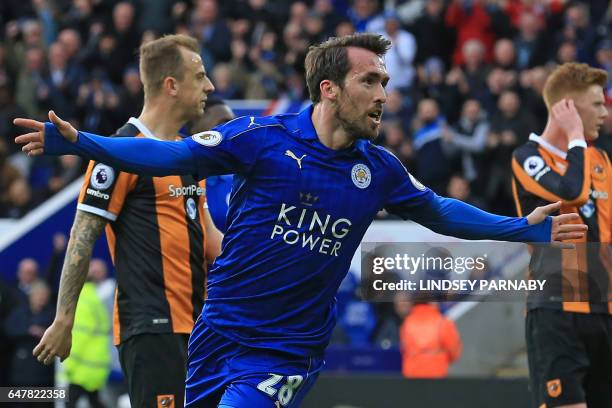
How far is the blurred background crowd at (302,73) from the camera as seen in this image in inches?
574

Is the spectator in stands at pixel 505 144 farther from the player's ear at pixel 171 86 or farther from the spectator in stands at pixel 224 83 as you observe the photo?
the player's ear at pixel 171 86

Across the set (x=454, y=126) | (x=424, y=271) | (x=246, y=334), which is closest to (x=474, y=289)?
(x=424, y=271)

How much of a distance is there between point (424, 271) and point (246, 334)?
127cm

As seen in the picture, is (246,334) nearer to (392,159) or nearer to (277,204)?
Result: (277,204)

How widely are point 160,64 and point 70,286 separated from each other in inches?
59.4

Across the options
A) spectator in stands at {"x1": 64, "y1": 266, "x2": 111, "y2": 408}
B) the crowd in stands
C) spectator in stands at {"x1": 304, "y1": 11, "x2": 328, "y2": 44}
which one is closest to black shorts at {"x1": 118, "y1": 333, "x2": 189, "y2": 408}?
spectator in stands at {"x1": 64, "y1": 266, "x2": 111, "y2": 408}

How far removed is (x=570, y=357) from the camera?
7664mm

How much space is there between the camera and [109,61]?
1764 centimetres

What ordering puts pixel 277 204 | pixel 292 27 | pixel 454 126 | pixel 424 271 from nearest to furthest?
pixel 277 204
pixel 424 271
pixel 454 126
pixel 292 27

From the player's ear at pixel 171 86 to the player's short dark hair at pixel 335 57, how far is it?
1511mm

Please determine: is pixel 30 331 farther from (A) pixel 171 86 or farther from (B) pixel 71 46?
(A) pixel 171 86

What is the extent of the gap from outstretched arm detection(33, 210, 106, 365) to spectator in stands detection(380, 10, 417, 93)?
9905 millimetres

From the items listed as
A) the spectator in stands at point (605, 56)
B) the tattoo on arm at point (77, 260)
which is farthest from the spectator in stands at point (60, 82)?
the tattoo on arm at point (77, 260)

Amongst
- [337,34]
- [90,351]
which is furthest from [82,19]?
[90,351]
